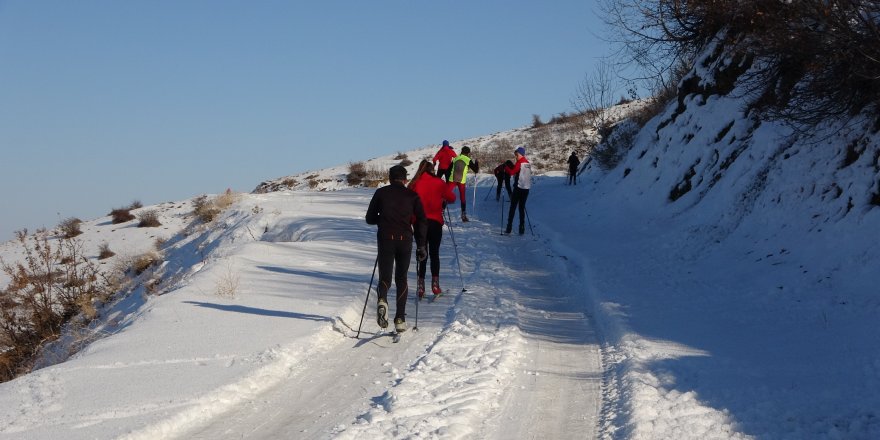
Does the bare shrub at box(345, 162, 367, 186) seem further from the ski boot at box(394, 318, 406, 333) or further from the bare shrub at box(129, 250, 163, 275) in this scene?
the ski boot at box(394, 318, 406, 333)

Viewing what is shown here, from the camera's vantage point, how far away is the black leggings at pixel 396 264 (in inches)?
326

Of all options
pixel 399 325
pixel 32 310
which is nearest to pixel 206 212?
pixel 32 310

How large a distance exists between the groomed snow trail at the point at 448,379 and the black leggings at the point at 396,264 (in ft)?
1.52

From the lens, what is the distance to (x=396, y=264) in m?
8.40

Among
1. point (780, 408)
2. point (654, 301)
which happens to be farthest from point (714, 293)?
point (780, 408)

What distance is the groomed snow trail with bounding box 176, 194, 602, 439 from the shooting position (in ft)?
17.5

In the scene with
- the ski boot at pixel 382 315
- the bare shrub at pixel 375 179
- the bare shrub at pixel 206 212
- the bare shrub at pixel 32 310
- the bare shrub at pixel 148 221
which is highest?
the bare shrub at pixel 375 179

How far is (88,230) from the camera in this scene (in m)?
29.1

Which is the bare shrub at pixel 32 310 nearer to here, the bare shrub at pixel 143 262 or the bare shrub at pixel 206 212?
the bare shrub at pixel 143 262

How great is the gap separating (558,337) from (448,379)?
2214mm

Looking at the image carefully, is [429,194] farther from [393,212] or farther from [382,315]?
[382,315]

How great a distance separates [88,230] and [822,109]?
2809 centimetres

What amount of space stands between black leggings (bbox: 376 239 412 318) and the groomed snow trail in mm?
463

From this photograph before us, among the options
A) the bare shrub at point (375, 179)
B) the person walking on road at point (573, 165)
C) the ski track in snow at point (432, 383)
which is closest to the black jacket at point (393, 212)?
the ski track in snow at point (432, 383)
